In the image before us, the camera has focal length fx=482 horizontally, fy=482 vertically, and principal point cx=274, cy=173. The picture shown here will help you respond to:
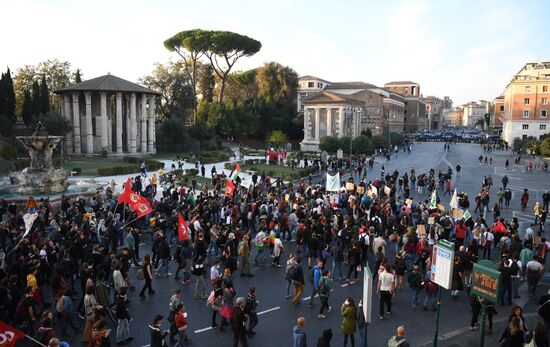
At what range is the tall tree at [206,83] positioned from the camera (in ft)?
266

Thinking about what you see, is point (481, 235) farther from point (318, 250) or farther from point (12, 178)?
point (12, 178)

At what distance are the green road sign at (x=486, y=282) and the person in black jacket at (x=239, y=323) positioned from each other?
4.39 m

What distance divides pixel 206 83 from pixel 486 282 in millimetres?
77924

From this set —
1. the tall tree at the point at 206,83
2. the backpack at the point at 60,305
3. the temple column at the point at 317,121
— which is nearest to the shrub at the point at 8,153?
the backpack at the point at 60,305

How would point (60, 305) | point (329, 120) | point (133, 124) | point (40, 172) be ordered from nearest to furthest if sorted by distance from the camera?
point (60, 305) → point (40, 172) → point (133, 124) → point (329, 120)

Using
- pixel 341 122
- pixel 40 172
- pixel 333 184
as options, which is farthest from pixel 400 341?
pixel 341 122

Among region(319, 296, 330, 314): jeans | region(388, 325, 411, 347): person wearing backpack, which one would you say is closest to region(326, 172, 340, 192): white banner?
region(319, 296, 330, 314): jeans

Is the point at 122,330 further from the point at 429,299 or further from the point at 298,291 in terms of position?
the point at 429,299

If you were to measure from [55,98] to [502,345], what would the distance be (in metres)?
74.3

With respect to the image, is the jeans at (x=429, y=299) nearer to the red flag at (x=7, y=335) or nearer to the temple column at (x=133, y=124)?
the red flag at (x=7, y=335)

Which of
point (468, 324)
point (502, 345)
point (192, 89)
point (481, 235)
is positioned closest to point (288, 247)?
point (481, 235)

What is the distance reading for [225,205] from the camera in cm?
2052

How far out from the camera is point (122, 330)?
33.2 feet

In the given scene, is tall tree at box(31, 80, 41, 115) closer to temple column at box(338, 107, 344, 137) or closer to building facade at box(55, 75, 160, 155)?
building facade at box(55, 75, 160, 155)
